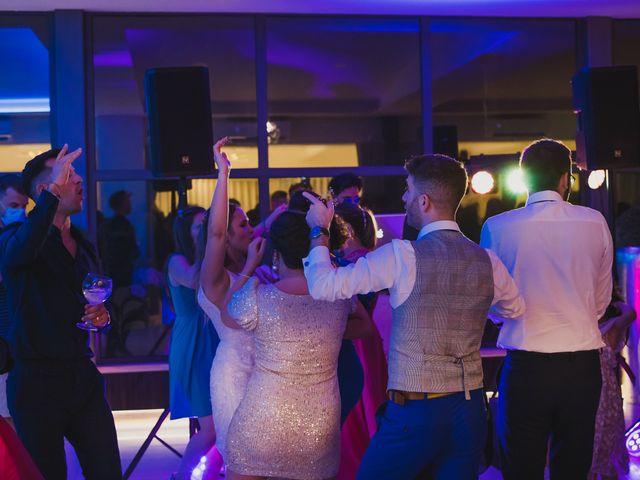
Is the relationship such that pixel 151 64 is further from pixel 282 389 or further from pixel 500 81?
pixel 282 389

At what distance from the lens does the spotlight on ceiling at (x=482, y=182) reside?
6.05 m

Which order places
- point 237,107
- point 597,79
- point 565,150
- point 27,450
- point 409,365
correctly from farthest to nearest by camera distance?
point 237,107 → point 597,79 → point 565,150 → point 27,450 → point 409,365

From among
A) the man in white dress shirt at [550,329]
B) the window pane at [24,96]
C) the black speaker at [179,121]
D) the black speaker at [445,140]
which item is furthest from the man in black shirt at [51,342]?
the black speaker at [445,140]

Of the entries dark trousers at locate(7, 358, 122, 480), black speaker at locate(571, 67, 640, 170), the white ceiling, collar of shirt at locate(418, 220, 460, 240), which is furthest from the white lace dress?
the white ceiling

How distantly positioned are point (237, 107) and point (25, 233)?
456 centimetres

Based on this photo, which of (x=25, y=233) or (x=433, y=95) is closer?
(x=25, y=233)

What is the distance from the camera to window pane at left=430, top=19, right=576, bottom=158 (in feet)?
22.5

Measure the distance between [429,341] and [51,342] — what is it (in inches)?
49.3

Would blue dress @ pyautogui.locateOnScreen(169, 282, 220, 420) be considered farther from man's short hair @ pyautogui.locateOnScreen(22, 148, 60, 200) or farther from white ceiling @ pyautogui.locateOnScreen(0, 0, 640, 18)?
white ceiling @ pyautogui.locateOnScreen(0, 0, 640, 18)

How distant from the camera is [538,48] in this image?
734 centimetres

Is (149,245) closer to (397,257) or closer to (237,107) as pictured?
(237,107)

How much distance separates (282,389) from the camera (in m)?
2.54

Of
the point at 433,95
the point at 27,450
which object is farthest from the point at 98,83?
the point at 27,450

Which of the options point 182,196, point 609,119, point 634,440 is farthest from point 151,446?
point 609,119
